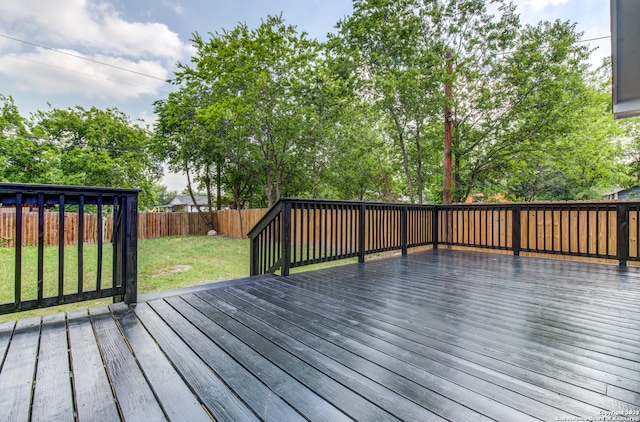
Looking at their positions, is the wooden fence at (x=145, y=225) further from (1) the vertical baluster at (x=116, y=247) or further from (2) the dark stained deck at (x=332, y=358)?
(2) the dark stained deck at (x=332, y=358)

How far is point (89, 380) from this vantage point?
1.29m

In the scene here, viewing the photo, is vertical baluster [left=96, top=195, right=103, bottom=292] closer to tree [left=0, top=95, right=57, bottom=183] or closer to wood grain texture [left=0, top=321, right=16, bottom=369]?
wood grain texture [left=0, top=321, right=16, bottom=369]

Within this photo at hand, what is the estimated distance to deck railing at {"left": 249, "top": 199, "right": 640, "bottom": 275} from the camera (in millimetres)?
3682

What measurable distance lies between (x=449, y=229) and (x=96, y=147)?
16599 mm

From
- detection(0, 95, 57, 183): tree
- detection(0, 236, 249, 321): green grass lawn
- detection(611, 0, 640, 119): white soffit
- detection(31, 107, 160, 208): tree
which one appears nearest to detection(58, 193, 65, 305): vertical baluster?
detection(0, 236, 249, 321): green grass lawn

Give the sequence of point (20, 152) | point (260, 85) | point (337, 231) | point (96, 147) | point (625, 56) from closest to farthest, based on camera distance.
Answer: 1. point (625, 56)
2. point (337, 231)
3. point (260, 85)
4. point (20, 152)
5. point (96, 147)

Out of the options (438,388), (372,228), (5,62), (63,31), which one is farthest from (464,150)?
(5,62)

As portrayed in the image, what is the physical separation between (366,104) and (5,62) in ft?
40.1

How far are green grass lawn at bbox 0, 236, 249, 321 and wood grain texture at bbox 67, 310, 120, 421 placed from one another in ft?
6.20

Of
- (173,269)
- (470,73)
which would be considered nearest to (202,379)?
(173,269)

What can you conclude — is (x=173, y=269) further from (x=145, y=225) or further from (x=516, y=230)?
(x=145, y=225)

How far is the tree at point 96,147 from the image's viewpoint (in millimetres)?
13492

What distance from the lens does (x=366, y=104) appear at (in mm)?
7883

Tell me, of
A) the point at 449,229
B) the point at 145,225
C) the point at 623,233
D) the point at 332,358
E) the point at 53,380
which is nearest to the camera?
the point at 53,380
